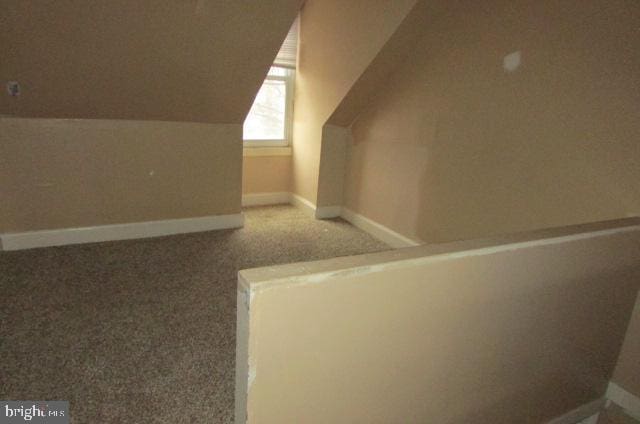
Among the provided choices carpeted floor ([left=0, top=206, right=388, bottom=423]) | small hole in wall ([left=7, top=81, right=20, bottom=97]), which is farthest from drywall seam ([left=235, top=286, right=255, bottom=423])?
small hole in wall ([left=7, top=81, right=20, bottom=97])

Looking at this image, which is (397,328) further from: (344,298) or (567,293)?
(567,293)

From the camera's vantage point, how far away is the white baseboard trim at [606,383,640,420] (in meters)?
1.76

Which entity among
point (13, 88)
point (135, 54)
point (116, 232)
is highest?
point (135, 54)

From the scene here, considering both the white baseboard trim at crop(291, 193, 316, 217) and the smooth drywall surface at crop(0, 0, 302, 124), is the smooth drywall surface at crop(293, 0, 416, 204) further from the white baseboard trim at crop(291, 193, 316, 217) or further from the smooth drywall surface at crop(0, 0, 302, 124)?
the smooth drywall surface at crop(0, 0, 302, 124)

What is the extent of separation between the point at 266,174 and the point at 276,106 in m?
0.76

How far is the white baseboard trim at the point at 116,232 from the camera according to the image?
116 inches

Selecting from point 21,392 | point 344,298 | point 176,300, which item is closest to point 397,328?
point 344,298

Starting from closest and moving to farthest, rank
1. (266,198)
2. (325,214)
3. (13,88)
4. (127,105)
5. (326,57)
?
(13,88) → (127,105) → (326,57) → (325,214) → (266,198)

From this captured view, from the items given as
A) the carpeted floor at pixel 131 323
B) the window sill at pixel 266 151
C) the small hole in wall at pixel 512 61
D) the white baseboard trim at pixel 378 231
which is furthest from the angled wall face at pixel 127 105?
the small hole in wall at pixel 512 61

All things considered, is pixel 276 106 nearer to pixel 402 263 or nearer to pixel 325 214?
pixel 325 214

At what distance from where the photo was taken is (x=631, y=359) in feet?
5.85

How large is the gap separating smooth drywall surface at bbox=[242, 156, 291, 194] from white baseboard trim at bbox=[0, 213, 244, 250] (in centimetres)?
76

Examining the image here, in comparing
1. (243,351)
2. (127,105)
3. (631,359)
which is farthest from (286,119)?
(243,351)

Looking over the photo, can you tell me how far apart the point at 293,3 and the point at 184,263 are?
1.90 metres
